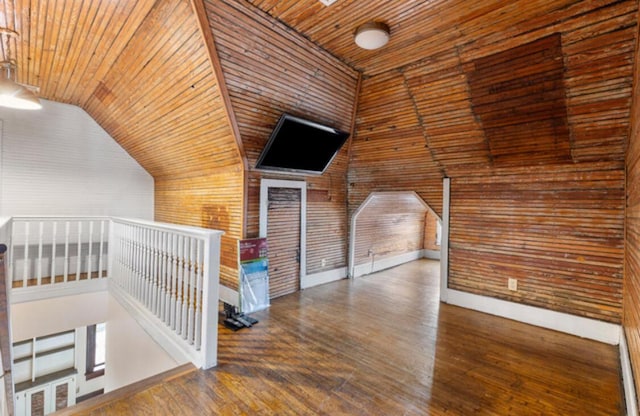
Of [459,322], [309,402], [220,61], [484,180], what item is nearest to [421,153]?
[484,180]

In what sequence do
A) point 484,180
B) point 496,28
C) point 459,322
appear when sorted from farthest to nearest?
point 484,180
point 459,322
point 496,28

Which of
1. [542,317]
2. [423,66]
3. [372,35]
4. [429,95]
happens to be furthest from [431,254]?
[372,35]

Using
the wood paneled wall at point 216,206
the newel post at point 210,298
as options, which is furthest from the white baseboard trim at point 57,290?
the newel post at point 210,298

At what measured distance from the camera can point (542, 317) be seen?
3.75 metres

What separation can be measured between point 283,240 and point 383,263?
297 centimetres

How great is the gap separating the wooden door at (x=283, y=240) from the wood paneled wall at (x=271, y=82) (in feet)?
0.83

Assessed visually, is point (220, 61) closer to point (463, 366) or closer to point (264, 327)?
point (264, 327)

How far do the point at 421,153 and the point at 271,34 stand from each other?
267 cm

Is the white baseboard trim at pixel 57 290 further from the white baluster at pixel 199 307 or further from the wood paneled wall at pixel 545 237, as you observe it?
the wood paneled wall at pixel 545 237

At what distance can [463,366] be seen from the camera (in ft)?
9.18

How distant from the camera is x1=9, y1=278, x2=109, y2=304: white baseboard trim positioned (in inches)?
155

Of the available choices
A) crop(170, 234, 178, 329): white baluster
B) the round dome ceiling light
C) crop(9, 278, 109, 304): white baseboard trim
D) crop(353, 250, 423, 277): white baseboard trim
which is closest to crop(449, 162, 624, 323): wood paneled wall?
crop(353, 250, 423, 277): white baseboard trim

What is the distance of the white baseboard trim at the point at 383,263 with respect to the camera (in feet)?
20.1

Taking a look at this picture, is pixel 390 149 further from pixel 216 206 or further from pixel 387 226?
pixel 216 206
